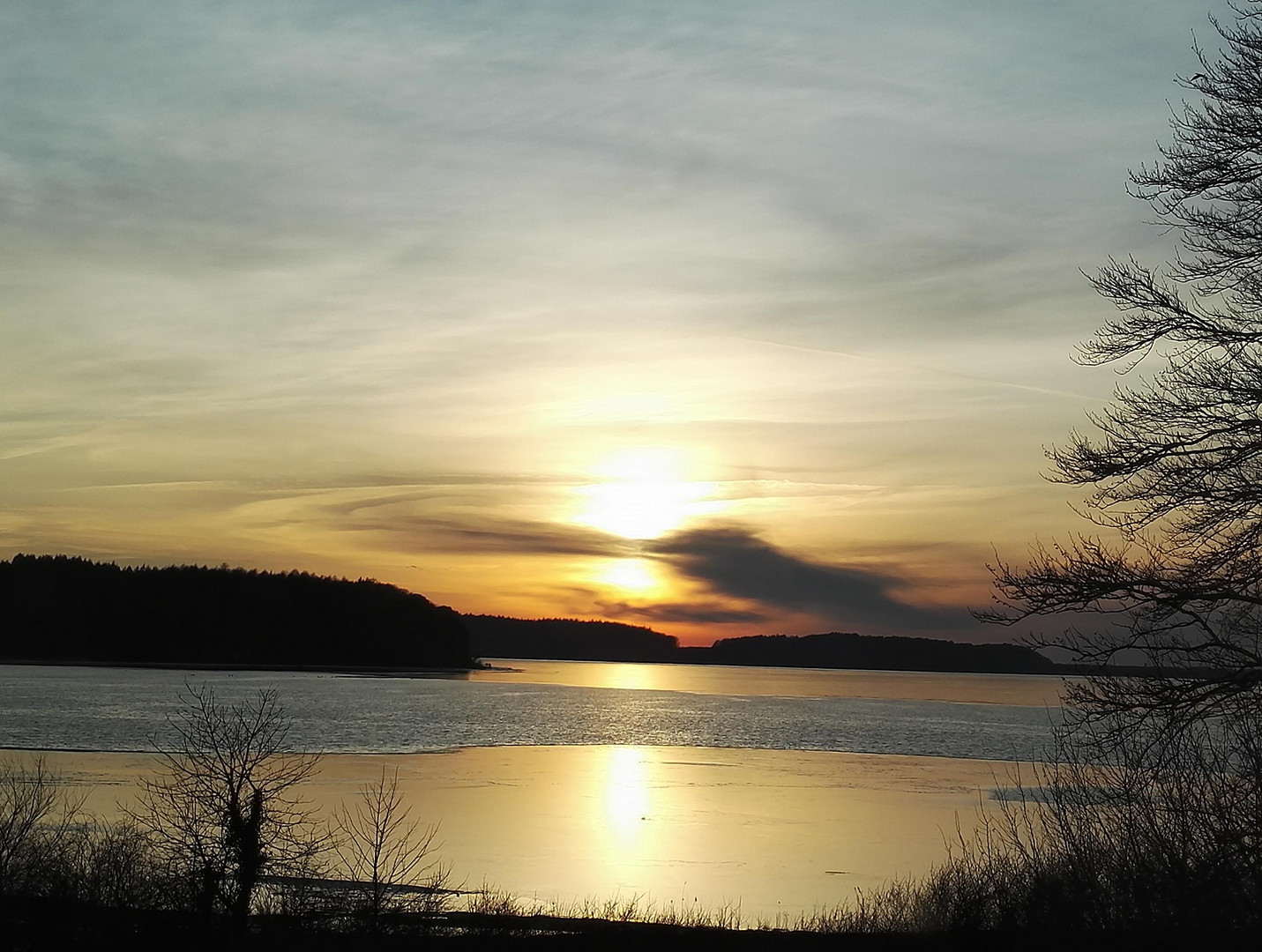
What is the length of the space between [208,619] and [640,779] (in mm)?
143092

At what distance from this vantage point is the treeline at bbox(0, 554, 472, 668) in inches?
6275

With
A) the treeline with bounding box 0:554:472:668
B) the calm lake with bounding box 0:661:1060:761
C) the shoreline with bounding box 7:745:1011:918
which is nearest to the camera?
the shoreline with bounding box 7:745:1011:918

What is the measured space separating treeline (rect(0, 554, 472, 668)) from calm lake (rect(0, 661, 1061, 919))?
80.5 m

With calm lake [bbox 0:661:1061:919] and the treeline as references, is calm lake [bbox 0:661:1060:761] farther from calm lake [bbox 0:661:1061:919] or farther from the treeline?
the treeline

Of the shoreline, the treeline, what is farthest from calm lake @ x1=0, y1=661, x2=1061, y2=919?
the treeline

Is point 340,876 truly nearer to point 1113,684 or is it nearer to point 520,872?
point 520,872

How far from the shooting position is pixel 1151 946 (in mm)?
13359

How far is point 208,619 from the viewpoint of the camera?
556ft

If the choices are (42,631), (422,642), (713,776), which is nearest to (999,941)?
(713,776)

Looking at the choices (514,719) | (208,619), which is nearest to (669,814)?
(514,719)

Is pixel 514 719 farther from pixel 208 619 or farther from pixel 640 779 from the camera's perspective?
pixel 208 619

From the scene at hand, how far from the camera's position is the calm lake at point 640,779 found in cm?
2544

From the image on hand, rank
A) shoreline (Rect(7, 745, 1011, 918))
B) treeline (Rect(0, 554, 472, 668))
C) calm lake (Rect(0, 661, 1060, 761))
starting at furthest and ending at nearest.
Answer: treeline (Rect(0, 554, 472, 668)) → calm lake (Rect(0, 661, 1060, 761)) → shoreline (Rect(7, 745, 1011, 918))

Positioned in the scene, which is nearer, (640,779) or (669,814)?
(669,814)
